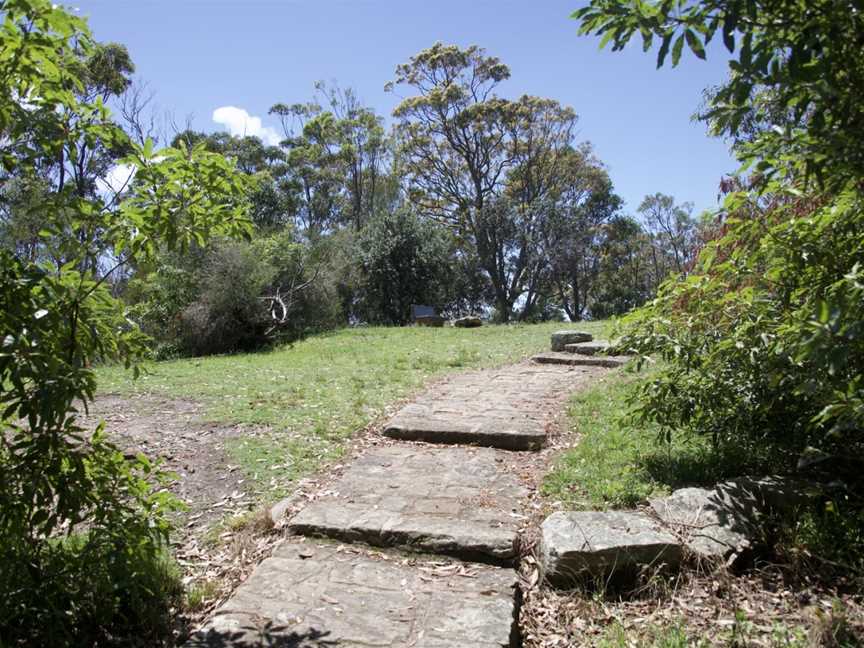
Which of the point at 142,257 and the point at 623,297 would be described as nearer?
the point at 142,257

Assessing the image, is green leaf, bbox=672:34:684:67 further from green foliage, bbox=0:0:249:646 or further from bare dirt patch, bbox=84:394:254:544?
bare dirt patch, bbox=84:394:254:544

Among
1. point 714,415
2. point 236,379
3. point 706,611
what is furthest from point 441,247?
point 706,611

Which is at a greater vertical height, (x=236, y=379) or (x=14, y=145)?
(x=14, y=145)

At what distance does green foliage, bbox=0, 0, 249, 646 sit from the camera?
7.38ft

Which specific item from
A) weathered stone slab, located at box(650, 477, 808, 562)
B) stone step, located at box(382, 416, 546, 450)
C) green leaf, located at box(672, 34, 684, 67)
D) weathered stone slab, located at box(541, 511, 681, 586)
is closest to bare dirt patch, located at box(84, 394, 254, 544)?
stone step, located at box(382, 416, 546, 450)

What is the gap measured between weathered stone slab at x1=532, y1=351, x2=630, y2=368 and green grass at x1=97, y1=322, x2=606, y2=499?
23.9 inches

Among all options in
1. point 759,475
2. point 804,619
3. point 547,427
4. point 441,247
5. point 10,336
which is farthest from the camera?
point 441,247

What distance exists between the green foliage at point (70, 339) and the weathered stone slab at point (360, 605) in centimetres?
44

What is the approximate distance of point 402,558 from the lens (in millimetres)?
3400

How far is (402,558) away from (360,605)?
0.51 m

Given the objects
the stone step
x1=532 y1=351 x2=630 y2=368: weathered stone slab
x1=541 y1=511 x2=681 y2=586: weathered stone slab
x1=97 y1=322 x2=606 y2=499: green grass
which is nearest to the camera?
x1=541 y1=511 x2=681 y2=586: weathered stone slab

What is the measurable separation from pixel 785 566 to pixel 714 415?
4.03 ft

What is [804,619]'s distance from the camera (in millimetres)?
2824

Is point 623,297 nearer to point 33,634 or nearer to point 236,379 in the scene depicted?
point 236,379
